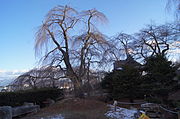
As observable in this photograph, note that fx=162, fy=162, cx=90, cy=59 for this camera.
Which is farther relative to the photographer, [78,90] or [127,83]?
[78,90]

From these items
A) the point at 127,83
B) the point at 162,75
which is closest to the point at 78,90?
the point at 127,83

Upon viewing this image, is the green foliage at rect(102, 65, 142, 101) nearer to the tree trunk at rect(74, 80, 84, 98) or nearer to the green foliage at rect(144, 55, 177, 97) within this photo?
the green foliage at rect(144, 55, 177, 97)

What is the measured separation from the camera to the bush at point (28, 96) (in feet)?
28.4

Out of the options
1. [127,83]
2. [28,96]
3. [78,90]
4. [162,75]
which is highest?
[162,75]

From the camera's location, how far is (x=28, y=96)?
9.85m

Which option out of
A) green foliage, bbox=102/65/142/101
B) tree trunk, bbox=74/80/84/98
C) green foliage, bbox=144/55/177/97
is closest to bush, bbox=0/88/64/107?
tree trunk, bbox=74/80/84/98

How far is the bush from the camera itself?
28.4 feet

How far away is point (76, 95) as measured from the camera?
1236 centimetres

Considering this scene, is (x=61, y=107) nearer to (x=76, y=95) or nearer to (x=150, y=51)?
(x=76, y=95)

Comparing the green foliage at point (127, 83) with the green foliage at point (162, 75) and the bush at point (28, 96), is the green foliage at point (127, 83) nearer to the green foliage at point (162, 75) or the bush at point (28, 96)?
the green foliage at point (162, 75)

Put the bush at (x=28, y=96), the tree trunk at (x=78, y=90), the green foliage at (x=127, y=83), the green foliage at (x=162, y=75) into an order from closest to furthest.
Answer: the bush at (x=28, y=96) < the green foliage at (x=162, y=75) < the green foliage at (x=127, y=83) < the tree trunk at (x=78, y=90)

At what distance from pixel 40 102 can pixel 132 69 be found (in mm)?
6753

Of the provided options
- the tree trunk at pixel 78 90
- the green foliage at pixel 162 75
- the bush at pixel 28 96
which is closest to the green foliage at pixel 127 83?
the green foliage at pixel 162 75

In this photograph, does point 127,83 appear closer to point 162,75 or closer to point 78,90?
point 162,75
